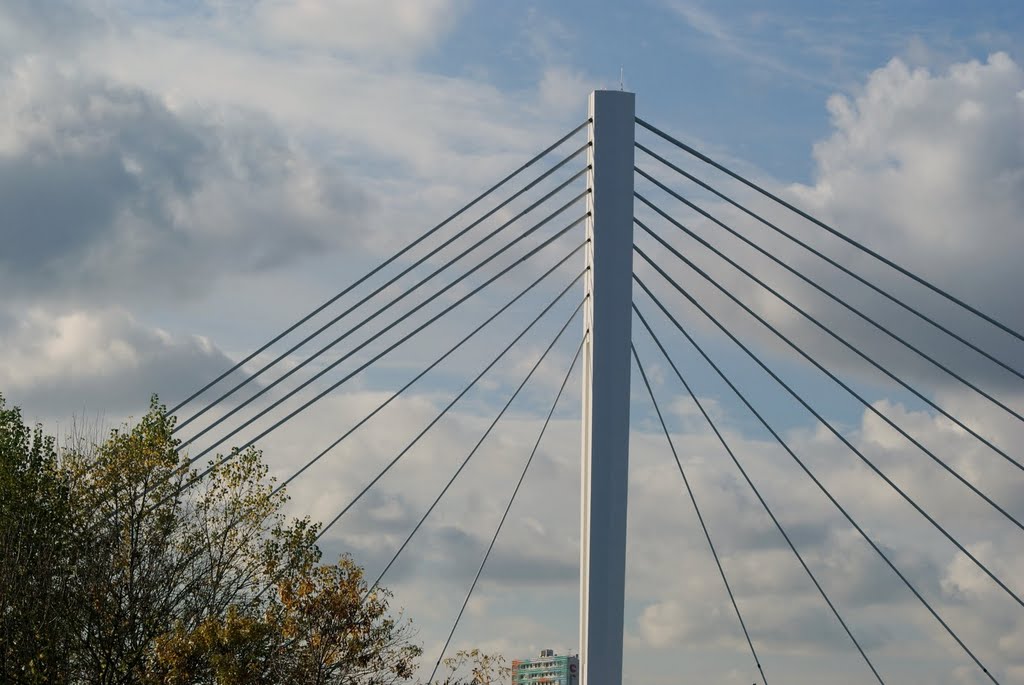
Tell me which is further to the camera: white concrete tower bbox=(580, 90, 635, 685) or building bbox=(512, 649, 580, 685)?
building bbox=(512, 649, 580, 685)

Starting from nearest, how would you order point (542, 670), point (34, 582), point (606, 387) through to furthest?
1. point (606, 387)
2. point (34, 582)
3. point (542, 670)

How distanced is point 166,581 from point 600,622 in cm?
927

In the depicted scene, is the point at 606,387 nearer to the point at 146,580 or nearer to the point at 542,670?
the point at 146,580

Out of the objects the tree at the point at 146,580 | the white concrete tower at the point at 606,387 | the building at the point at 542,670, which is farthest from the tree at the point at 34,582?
the building at the point at 542,670

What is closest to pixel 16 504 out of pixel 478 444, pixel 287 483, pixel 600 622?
pixel 287 483

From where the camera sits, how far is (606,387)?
63.2 ft

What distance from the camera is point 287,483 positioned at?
22.4 m

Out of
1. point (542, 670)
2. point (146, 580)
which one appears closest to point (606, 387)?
point (146, 580)

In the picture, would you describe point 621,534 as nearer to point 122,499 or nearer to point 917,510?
point 917,510

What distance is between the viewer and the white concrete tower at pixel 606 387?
61.7 feet

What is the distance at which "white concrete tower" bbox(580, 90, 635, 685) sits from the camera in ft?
61.7

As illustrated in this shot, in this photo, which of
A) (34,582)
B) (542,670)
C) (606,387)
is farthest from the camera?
(542,670)

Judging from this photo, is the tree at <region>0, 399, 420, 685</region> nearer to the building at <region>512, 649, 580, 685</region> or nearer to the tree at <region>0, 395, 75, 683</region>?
the tree at <region>0, 395, 75, 683</region>

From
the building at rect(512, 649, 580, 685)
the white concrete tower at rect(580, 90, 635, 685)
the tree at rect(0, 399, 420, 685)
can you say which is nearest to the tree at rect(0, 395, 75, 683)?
the tree at rect(0, 399, 420, 685)
